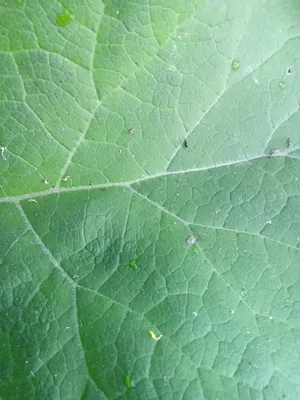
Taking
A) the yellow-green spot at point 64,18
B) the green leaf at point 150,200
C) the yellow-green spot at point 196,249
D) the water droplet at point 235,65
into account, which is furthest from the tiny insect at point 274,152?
the yellow-green spot at point 64,18

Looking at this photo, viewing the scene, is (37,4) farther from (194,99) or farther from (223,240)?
(223,240)

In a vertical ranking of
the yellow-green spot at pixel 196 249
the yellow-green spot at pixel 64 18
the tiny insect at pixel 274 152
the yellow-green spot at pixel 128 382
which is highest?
the yellow-green spot at pixel 64 18

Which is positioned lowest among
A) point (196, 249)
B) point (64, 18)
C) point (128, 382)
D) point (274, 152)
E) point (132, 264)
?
point (128, 382)

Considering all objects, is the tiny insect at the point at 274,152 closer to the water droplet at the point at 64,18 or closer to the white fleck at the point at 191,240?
the white fleck at the point at 191,240

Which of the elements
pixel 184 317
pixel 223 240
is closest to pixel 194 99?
pixel 223 240

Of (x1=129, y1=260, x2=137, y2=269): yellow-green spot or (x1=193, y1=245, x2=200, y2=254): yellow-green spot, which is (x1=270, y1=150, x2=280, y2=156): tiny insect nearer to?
(x1=193, y1=245, x2=200, y2=254): yellow-green spot

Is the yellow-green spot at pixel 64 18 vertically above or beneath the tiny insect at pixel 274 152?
above

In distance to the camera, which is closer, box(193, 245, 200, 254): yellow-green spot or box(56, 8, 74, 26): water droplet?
box(56, 8, 74, 26): water droplet

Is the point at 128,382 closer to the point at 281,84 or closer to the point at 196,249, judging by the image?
the point at 196,249

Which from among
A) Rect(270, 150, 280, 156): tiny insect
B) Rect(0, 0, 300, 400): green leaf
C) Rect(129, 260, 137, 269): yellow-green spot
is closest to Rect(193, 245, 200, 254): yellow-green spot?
Rect(0, 0, 300, 400): green leaf

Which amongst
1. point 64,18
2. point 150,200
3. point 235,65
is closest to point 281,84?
point 235,65
